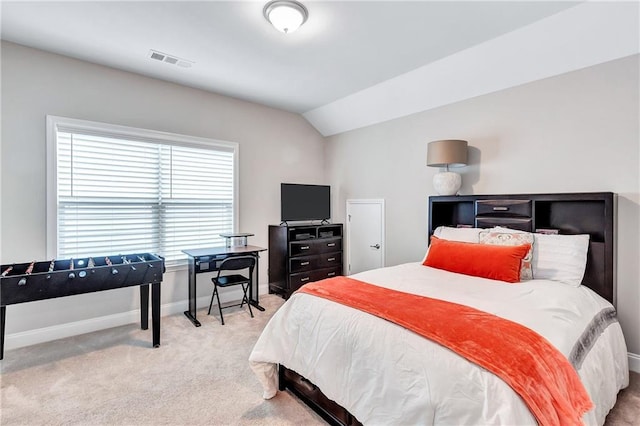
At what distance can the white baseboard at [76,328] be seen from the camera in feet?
9.64

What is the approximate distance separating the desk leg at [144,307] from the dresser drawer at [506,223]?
11.6 ft

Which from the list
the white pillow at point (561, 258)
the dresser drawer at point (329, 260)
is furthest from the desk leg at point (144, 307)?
the white pillow at point (561, 258)

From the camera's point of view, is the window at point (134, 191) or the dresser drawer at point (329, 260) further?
the dresser drawer at point (329, 260)

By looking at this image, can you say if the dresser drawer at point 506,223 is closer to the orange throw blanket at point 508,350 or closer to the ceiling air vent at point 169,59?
the orange throw blanket at point 508,350

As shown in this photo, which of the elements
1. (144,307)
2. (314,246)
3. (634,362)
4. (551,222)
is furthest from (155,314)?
(634,362)

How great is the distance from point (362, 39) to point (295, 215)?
260 centimetres

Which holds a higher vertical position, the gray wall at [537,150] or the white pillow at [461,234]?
the gray wall at [537,150]

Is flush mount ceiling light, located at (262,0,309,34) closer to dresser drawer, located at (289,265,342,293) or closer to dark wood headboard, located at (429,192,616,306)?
dark wood headboard, located at (429,192,616,306)

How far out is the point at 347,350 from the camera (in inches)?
68.4

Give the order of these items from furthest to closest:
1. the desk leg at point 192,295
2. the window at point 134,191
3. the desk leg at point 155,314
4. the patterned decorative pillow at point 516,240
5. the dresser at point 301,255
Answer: the dresser at point 301,255, the desk leg at point 192,295, the window at point 134,191, the desk leg at point 155,314, the patterned decorative pillow at point 516,240

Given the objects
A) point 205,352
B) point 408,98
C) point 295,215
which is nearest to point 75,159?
point 205,352

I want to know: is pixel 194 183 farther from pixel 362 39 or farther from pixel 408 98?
pixel 408 98

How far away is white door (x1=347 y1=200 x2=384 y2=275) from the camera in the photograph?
14.9 ft

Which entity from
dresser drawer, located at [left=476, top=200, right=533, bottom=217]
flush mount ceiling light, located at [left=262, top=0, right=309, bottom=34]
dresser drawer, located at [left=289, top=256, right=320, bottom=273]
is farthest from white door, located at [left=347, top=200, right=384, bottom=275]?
flush mount ceiling light, located at [left=262, top=0, right=309, bottom=34]
